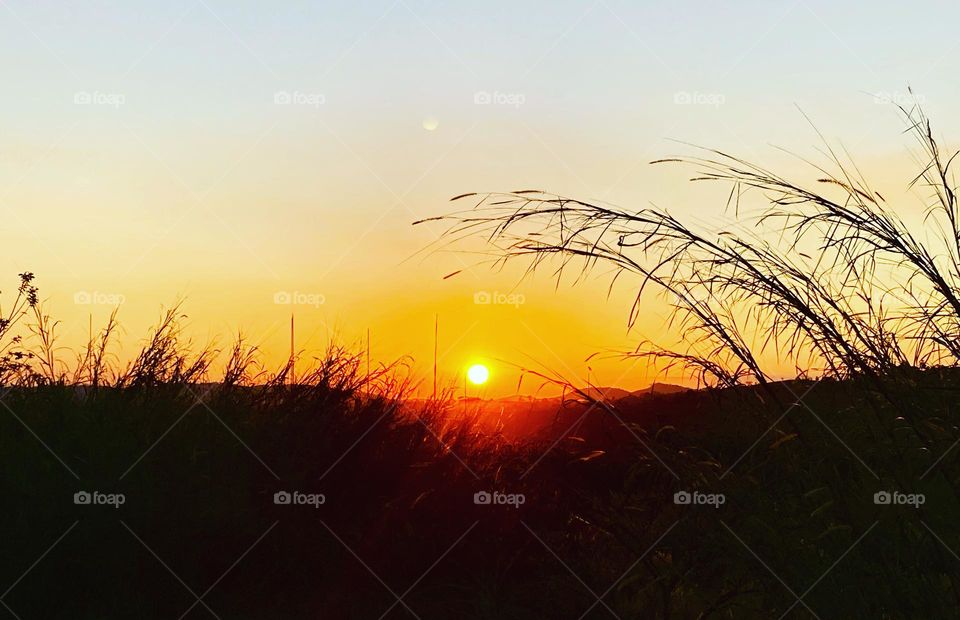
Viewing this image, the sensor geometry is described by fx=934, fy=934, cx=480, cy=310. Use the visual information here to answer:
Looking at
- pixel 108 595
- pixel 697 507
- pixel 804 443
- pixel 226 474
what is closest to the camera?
pixel 804 443

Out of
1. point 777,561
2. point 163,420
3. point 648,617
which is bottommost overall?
point 648,617

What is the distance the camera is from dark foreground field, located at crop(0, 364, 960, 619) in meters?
3.24

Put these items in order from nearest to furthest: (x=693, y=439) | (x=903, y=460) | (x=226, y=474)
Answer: (x=903, y=460) → (x=693, y=439) → (x=226, y=474)

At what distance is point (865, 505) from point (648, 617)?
1668mm

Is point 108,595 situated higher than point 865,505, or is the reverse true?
point 865,505

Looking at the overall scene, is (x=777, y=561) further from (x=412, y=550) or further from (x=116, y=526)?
(x=116, y=526)

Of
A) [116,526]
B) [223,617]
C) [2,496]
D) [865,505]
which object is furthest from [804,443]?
[2,496]

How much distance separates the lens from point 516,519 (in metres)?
5.72

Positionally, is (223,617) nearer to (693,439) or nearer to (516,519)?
(516,519)

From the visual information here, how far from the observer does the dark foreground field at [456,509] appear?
324 centimetres

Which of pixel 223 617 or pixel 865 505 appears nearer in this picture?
pixel 865 505

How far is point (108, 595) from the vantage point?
4891 millimetres

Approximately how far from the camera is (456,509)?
19.0 feet

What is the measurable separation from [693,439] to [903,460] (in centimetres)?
130
